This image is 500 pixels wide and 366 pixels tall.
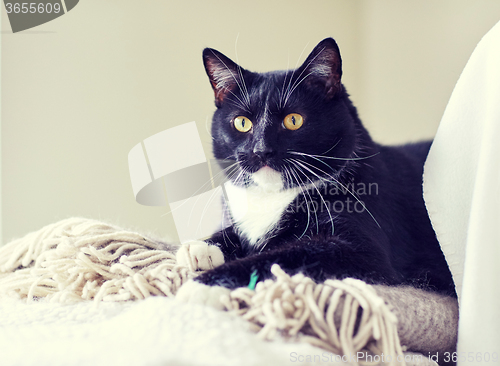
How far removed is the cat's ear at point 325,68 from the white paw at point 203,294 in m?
0.58

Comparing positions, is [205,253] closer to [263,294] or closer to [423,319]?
[263,294]

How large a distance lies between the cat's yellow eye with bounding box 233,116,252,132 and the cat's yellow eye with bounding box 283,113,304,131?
96 millimetres

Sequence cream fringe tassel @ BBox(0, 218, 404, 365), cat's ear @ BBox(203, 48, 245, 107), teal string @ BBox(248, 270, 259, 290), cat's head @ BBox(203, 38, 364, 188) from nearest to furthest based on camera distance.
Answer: cream fringe tassel @ BBox(0, 218, 404, 365) < teal string @ BBox(248, 270, 259, 290) < cat's head @ BBox(203, 38, 364, 188) < cat's ear @ BBox(203, 48, 245, 107)

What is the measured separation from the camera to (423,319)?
1.87 ft

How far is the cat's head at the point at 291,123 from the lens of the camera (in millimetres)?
812

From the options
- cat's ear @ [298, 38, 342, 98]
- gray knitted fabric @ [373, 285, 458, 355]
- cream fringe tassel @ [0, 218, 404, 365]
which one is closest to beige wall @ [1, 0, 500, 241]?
cream fringe tassel @ [0, 218, 404, 365]

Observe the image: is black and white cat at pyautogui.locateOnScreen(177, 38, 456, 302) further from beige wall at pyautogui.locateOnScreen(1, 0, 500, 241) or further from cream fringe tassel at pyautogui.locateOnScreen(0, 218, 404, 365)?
beige wall at pyautogui.locateOnScreen(1, 0, 500, 241)

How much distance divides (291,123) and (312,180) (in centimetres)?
15

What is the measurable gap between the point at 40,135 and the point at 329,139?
1404 mm

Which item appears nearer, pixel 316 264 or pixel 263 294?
pixel 263 294

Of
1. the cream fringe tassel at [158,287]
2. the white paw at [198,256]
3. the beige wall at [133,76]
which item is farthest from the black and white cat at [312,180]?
the beige wall at [133,76]

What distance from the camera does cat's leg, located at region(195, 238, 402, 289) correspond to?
58 cm

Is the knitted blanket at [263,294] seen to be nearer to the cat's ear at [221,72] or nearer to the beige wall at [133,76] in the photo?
the cat's ear at [221,72]

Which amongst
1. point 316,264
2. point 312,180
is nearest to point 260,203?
point 312,180
